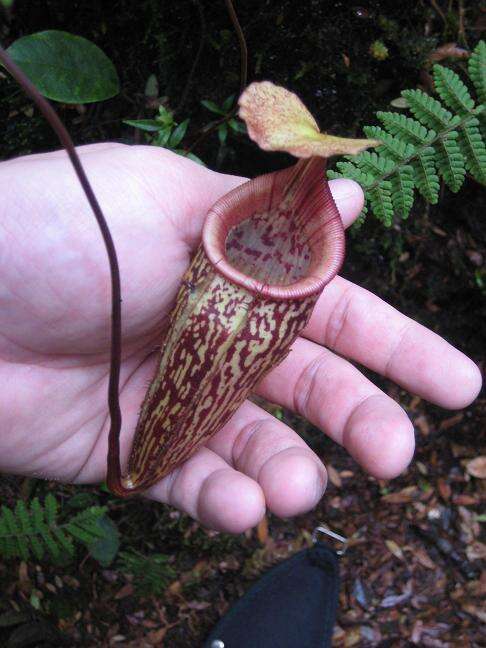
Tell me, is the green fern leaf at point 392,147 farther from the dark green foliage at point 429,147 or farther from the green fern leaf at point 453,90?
the green fern leaf at point 453,90

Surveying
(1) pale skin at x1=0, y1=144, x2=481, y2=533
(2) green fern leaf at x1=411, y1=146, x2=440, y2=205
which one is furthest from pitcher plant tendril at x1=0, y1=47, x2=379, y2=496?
(2) green fern leaf at x1=411, y1=146, x2=440, y2=205

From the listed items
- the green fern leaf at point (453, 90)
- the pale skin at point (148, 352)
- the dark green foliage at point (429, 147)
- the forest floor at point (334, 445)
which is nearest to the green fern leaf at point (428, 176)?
the dark green foliage at point (429, 147)

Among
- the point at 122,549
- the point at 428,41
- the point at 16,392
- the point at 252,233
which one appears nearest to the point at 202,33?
the point at 428,41

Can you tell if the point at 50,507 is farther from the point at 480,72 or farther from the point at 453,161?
the point at 480,72

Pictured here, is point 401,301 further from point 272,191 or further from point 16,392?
point 16,392

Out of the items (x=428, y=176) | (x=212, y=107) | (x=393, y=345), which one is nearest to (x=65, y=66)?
(x=212, y=107)

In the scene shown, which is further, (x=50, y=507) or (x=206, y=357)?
(x=50, y=507)

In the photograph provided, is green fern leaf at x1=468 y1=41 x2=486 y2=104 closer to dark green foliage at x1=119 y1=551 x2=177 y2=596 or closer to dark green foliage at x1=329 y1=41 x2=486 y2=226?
dark green foliage at x1=329 y1=41 x2=486 y2=226
